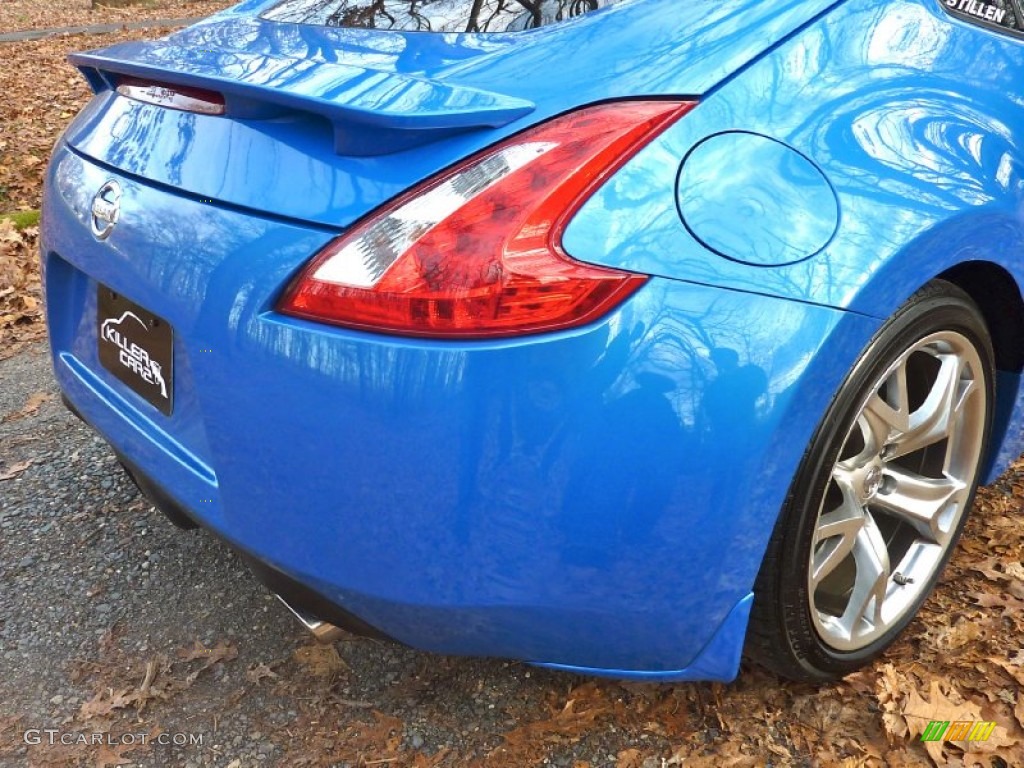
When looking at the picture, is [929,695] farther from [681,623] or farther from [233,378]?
[233,378]

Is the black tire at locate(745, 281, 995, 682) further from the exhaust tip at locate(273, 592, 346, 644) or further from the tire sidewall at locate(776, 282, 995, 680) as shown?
the exhaust tip at locate(273, 592, 346, 644)

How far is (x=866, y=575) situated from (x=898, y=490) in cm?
21

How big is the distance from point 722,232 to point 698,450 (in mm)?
328

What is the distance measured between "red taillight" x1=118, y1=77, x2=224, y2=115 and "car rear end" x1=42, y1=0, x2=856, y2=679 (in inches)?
0.4

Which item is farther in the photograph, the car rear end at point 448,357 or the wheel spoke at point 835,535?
the wheel spoke at point 835,535

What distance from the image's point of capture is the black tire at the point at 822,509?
1496 millimetres

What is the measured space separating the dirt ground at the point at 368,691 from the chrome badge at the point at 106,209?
1.02 meters

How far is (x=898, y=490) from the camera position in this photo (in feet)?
6.33

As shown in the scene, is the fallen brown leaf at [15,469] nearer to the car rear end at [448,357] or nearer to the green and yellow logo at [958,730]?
the car rear end at [448,357]
